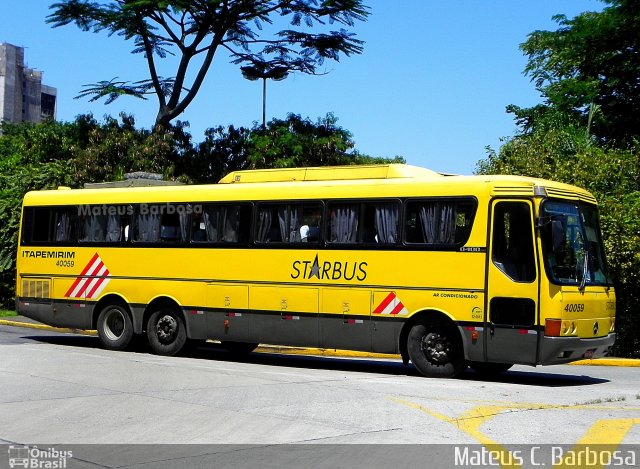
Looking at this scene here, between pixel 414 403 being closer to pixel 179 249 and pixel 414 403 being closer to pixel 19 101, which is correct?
pixel 179 249

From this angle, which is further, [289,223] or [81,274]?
[81,274]

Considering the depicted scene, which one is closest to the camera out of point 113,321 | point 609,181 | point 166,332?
point 166,332

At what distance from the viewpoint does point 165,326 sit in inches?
764

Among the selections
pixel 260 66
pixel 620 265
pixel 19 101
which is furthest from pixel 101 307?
pixel 19 101

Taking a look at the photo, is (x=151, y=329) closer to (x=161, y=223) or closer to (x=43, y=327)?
(x=161, y=223)

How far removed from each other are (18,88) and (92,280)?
427ft

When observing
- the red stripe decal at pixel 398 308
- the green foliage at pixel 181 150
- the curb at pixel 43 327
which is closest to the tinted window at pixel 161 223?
the red stripe decal at pixel 398 308

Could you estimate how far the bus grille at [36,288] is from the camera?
69.7ft

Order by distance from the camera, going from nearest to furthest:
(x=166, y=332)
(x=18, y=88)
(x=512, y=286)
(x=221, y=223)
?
(x=512, y=286)
(x=221, y=223)
(x=166, y=332)
(x=18, y=88)

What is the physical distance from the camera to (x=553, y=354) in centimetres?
1476

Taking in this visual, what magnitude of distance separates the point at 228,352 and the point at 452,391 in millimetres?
8194

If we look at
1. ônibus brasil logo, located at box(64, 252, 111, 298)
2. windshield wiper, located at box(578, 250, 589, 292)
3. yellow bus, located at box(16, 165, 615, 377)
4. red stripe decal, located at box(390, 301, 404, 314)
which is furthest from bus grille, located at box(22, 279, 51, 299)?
windshield wiper, located at box(578, 250, 589, 292)

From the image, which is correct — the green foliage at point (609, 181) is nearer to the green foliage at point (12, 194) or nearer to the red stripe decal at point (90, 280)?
the red stripe decal at point (90, 280)

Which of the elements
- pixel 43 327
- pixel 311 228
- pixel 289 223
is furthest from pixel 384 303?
pixel 43 327
